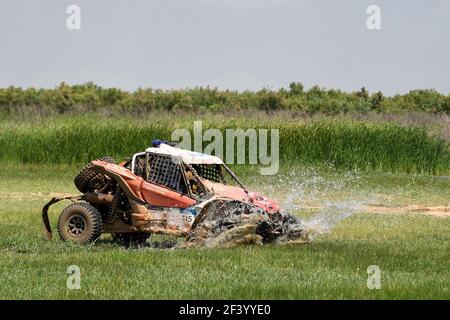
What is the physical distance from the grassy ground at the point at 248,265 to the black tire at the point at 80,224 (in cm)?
22

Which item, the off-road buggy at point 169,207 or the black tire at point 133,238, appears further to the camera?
the black tire at point 133,238

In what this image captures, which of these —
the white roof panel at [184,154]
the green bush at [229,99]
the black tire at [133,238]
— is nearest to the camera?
the white roof panel at [184,154]

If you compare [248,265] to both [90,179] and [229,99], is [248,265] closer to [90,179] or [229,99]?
[90,179]

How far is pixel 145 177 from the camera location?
53.0 ft

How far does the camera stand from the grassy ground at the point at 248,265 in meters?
11.3

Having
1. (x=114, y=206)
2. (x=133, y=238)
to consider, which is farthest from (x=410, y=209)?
(x=114, y=206)

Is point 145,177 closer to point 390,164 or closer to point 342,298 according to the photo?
point 342,298

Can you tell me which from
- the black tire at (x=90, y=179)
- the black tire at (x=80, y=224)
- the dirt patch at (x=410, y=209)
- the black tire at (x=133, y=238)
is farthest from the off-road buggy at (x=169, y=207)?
the dirt patch at (x=410, y=209)

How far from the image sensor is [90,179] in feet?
54.7

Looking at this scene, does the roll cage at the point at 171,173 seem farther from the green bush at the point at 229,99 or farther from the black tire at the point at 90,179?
the green bush at the point at 229,99

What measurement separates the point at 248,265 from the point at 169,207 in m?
2.77

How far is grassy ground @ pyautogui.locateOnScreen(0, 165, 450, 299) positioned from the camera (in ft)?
37.1

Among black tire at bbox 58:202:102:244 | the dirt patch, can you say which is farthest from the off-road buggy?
the dirt patch

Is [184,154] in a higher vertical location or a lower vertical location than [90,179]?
higher
